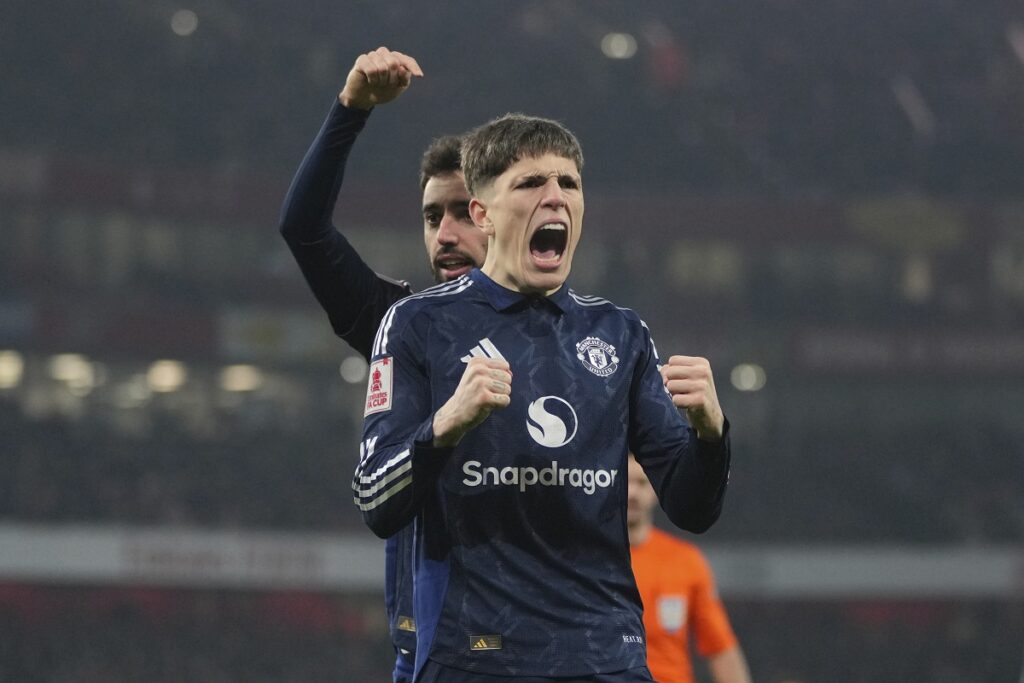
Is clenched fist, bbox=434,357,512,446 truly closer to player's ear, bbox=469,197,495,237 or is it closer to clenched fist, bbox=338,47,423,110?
player's ear, bbox=469,197,495,237

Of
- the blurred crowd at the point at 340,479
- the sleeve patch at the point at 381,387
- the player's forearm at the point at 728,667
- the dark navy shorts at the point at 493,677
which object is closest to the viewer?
the dark navy shorts at the point at 493,677

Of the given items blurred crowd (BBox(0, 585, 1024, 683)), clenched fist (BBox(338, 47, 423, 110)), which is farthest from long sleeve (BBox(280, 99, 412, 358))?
blurred crowd (BBox(0, 585, 1024, 683))

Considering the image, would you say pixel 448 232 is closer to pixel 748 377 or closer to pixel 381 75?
pixel 381 75

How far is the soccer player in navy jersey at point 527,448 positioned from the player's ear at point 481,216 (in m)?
0.02

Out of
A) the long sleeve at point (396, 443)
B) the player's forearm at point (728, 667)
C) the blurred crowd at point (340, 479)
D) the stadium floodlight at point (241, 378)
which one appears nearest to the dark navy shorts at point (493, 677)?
the long sleeve at point (396, 443)

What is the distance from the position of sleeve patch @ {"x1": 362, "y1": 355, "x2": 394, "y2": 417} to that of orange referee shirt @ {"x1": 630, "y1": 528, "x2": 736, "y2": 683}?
6.98 ft

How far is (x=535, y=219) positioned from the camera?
219cm

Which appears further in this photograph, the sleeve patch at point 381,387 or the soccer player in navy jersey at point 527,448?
the sleeve patch at point 381,387

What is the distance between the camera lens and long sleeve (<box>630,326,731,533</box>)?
209 cm

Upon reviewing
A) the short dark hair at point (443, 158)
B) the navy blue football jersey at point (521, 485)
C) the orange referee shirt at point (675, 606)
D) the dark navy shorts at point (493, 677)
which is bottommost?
the orange referee shirt at point (675, 606)

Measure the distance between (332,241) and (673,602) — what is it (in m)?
1.89

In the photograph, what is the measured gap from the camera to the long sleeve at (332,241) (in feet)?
9.24

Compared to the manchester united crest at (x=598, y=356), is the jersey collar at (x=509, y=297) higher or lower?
higher

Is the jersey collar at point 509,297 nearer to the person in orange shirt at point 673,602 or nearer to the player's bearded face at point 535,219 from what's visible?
the player's bearded face at point 535,219
